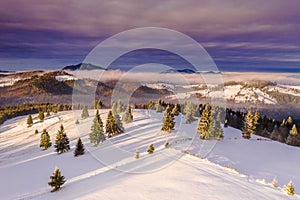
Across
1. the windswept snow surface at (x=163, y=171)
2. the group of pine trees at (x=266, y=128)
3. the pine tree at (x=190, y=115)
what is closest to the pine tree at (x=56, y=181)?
the windswept snow surface at (x=163, y=171)

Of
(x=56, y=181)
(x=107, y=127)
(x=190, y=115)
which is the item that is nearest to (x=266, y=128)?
(x=190, y=115)

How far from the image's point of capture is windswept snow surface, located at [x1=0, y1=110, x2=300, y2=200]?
802 inches

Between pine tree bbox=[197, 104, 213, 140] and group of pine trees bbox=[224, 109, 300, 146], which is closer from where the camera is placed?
pine tree bbox=[197, 104, 213, 140]

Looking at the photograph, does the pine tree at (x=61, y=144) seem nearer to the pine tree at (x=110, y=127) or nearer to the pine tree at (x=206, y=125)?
the pine tree at (x=110, y=127)

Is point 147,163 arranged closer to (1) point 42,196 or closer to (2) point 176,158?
(2) point 176,158

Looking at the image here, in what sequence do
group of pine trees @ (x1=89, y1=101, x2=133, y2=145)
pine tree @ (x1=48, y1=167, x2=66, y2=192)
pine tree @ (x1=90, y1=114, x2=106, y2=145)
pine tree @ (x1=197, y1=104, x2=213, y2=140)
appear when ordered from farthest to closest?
group of pine trees @ (x1=89, y1=101, x2=133, y2=145) < pine tree @ (x1=90, y1=114, x2=106, y2=145) < pine tree @ (x1=197, y1=104, x2=213, y2=140) < pine tree @ (x1=48, y1=167, x2=66, y2=192)

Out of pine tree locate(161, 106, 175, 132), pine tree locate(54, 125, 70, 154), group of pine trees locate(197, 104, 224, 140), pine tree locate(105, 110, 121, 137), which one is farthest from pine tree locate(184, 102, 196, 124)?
pine tree locate(54, 125, 70, 154)

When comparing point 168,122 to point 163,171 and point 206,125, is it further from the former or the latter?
point 163,171

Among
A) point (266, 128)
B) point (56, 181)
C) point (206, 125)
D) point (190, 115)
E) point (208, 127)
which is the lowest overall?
point (266, 128)

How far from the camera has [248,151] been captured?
45812 mm

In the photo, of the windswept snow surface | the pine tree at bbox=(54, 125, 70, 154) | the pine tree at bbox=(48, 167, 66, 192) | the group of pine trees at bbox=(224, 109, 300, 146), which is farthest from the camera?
the group of pine trees at bbox=(224, 109, 300, 146)

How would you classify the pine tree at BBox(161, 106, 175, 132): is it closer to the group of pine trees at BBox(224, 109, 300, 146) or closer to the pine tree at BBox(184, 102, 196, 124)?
the pine tree at BBox(184, 102, 196, 124)

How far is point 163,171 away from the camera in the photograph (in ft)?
82.7

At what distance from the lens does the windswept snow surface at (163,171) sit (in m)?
20.4
